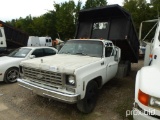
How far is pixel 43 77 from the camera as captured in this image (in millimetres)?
4328

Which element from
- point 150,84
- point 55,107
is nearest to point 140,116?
point 150,84

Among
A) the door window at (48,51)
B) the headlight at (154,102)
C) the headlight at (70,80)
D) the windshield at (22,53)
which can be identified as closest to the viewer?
the headlight at (154,102)

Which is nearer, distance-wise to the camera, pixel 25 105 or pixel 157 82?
pixel 157 82

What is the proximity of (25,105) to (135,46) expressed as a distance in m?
5.66

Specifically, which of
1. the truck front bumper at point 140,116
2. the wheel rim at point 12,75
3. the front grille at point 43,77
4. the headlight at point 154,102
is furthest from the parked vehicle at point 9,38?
the headlight at point 154,102

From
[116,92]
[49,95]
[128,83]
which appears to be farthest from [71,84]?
[128,83]

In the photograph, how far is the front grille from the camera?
4046mm

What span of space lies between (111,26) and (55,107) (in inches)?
168

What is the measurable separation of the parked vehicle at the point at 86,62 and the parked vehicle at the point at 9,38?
6.07 meters

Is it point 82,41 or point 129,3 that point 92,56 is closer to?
point 82,41

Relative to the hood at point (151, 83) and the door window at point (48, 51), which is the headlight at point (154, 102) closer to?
the hood at point (151, 83)

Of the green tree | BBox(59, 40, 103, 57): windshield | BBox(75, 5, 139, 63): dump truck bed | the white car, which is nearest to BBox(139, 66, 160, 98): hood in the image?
BBox(59, 40, 103, 57): windshield

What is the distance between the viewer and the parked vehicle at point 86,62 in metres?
3.93

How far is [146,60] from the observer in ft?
19.8
